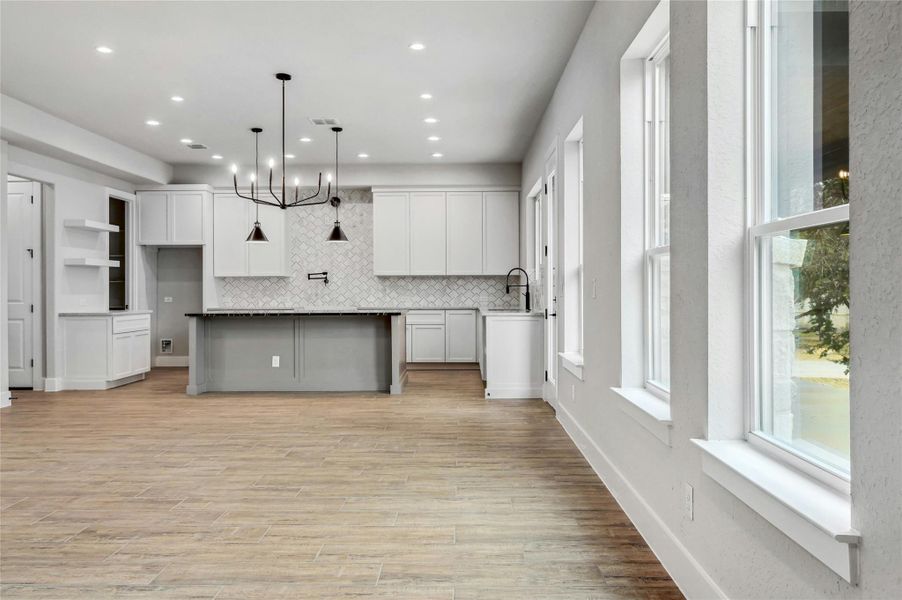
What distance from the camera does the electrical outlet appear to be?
82.1 inches

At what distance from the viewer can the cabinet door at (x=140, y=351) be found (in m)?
7.38

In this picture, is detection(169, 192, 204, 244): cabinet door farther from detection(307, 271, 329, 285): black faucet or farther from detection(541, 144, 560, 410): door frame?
detection(541, 144, 560, 410): door frame

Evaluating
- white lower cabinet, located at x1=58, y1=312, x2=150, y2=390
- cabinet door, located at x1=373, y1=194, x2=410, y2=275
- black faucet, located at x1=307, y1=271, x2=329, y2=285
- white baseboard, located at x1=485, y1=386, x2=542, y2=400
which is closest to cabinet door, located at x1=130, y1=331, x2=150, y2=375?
white lower cabinet, located at x1=58, y1=312, x2=150, y2=390

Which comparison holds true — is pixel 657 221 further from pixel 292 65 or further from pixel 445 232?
pixel 445 232

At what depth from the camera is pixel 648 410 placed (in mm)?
2602

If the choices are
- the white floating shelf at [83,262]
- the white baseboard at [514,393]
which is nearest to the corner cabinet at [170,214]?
the white floating shelf at [83,262]

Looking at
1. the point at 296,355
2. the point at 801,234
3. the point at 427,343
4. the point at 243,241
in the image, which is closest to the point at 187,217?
the point at 243,241

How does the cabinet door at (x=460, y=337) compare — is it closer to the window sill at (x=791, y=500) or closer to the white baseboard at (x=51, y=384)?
the white baseboard at (x=51, y=384)

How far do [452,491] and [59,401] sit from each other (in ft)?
16.3

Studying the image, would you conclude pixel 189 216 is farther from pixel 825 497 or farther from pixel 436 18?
pixel 825 497

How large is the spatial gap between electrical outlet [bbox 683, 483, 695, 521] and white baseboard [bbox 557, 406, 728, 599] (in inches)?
5.0

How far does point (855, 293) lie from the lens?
1224 mm

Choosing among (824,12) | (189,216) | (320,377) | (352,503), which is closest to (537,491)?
(352,503)

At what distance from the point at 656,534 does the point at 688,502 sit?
0.40 meters
